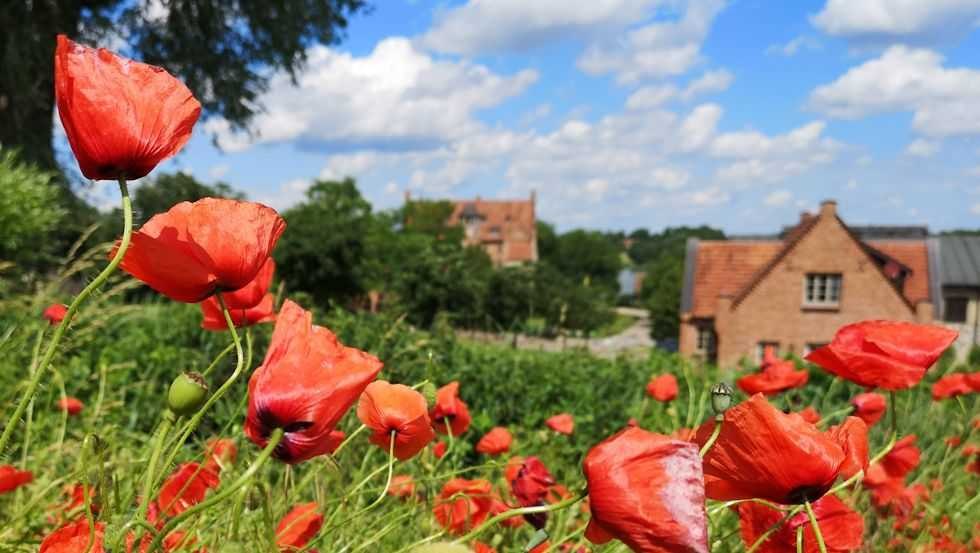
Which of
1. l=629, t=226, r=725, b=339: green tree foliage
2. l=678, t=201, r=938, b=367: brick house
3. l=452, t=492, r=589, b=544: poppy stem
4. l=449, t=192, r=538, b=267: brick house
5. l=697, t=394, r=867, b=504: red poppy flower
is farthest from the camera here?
l=449, t=192, r=538, b=267: brick house

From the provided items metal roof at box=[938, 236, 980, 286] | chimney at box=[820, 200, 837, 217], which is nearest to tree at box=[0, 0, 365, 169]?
chimney at box=[820, 200, 837, 217]

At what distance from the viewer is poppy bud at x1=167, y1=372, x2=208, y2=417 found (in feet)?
1.81

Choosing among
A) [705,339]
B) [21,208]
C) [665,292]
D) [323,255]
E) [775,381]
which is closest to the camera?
[775,381]

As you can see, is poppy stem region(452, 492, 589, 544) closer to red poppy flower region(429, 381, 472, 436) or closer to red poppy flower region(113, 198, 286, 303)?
red poppy flower region(113, 198, 286, 303)

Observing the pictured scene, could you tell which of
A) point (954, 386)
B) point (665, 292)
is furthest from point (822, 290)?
point (954, 386)

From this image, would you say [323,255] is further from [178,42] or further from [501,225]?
[501,225]

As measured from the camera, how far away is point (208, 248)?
0.66 metres

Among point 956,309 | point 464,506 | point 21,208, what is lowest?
point 956,309

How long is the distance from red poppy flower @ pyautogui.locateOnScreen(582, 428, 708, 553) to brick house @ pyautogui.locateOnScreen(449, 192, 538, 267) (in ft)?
191

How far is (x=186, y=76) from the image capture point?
12.5 metres

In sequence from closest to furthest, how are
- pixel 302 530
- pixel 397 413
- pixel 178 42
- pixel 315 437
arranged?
pixel 315 437
pixel 397 413
pixel 302 530
pixel 178 42

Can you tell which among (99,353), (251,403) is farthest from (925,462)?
(99,353)

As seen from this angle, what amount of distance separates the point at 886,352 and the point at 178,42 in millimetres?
13241

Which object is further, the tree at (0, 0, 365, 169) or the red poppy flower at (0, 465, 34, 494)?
the tree at (0, 0, 365, 169)
